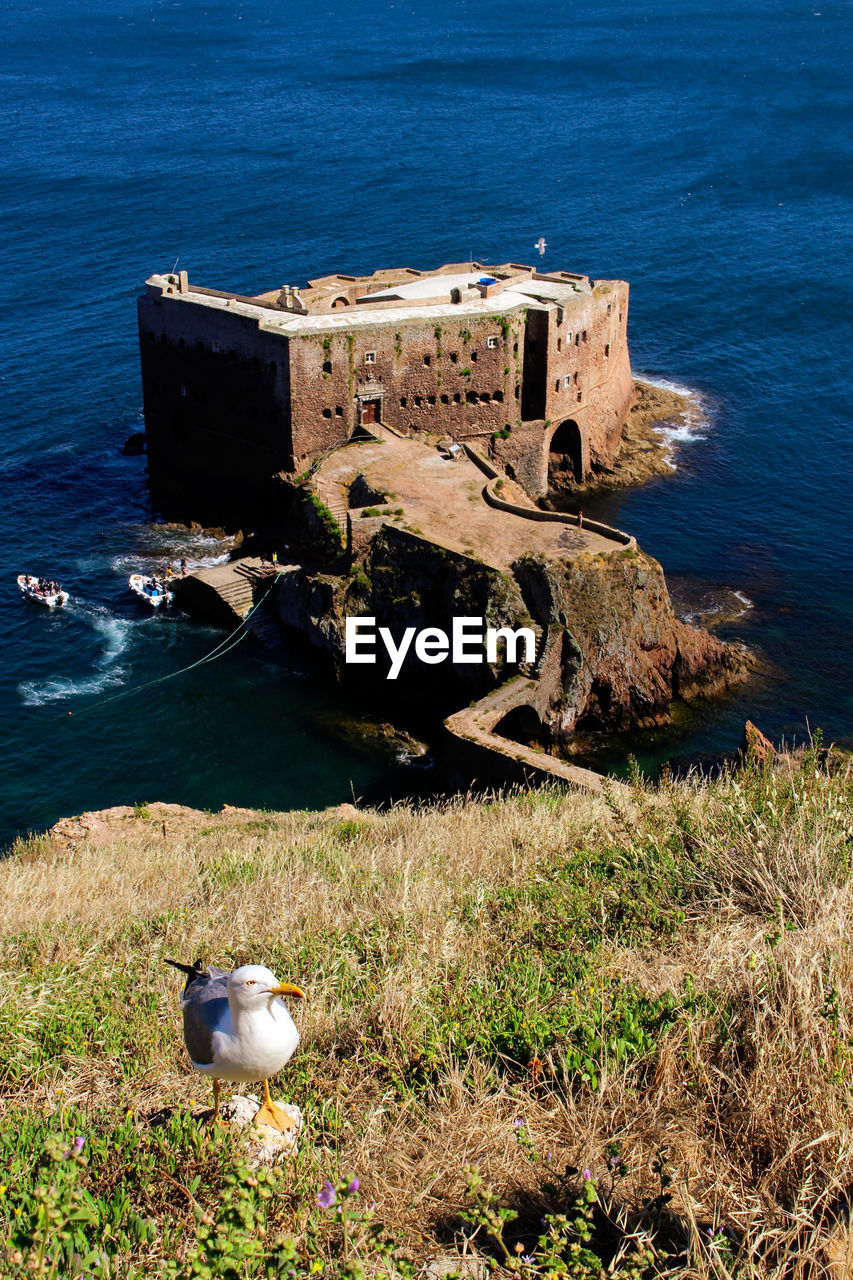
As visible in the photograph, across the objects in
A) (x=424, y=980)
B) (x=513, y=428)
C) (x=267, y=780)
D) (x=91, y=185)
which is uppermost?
(x=91, y=185)

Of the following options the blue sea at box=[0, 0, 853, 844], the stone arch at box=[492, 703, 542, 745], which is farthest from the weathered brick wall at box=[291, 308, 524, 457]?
the stone arch at box=[492, 703, 542, 745]

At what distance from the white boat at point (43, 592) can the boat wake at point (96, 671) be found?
21.3 inches

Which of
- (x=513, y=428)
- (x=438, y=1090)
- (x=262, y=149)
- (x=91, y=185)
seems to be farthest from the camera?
(x=262, y=149)

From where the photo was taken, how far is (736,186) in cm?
10306

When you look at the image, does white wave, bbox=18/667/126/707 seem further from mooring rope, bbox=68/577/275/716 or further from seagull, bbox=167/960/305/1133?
seagull, bbox=167/960/305/1133

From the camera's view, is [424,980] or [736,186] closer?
[424,980]

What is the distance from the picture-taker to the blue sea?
139 feet

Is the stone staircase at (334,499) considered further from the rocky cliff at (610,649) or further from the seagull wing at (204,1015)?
the seagull wing at (204,1015)

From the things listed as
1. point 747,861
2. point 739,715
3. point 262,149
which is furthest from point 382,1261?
point 262,149

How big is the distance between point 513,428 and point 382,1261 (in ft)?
165

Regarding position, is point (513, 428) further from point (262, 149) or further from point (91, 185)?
point (262, 149)

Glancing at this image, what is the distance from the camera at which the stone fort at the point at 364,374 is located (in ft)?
167

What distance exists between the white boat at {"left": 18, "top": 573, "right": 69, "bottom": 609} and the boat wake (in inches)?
21.3

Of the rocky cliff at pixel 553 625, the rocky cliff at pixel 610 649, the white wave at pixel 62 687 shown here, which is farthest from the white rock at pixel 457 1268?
the white wave at pixel 62 687
